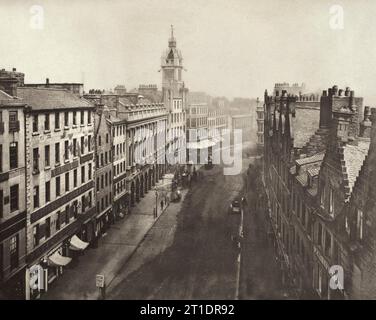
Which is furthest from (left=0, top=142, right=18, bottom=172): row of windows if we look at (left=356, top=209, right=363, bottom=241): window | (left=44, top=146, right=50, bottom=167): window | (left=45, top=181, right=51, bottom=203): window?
(left=356, top=209, right=363, bottom=241): window

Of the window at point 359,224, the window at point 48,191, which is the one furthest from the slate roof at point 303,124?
the window at point 48,191

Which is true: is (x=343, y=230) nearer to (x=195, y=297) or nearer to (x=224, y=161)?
(x=195, y=297)

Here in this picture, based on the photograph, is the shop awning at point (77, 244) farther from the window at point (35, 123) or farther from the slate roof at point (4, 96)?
the slate roof at point (4, 96)

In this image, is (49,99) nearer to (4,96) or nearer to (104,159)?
(4,96)
